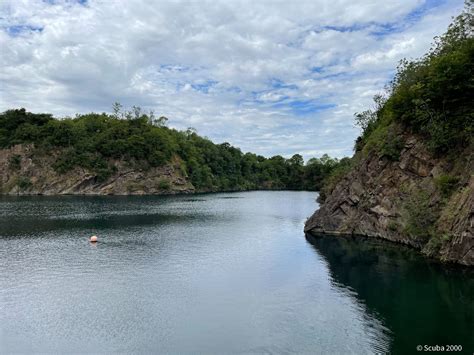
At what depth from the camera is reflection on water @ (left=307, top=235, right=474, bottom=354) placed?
23.0 meters

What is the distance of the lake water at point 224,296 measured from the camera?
22438 millimetres

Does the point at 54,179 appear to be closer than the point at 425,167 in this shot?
No

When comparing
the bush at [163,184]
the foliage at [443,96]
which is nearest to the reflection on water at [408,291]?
the foliage at [443,96]

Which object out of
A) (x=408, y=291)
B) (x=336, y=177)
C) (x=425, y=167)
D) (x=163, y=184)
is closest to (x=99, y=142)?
(x=163, y=184)

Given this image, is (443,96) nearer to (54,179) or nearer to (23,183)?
(54,179)

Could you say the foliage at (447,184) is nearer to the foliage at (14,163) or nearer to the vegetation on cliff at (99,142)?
the vegetation on cliff at (99,142)

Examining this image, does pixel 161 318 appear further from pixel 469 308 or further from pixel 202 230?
pixel 202 230

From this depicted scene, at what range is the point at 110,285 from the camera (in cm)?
3231

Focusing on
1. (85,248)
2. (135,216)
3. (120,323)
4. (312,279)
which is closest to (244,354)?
(120,323)

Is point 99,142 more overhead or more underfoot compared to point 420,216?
more overhead

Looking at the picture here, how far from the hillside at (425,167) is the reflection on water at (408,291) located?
240 centimetres

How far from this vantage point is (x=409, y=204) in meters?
41.3

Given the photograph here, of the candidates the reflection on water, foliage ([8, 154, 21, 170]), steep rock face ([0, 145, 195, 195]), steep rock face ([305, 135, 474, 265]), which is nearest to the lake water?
the reflection on water

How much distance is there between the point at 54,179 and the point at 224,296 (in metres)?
123
